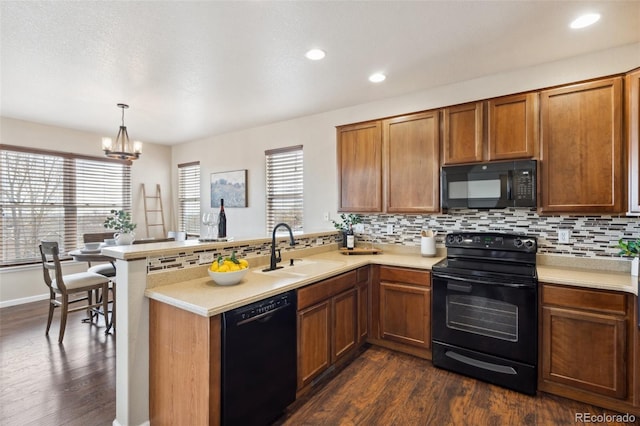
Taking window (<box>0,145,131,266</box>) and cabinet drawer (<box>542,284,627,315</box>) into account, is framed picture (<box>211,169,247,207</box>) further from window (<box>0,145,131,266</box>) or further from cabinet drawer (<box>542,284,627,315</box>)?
cabinet drawer (<box>542,284,627,315</box>)

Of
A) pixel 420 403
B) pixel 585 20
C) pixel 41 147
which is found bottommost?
pixel 420 403

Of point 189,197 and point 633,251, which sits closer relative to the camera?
point 633,251

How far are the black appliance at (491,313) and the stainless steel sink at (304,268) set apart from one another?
2.95 ft

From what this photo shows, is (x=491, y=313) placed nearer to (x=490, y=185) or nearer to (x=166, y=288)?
(x=490, y=185)

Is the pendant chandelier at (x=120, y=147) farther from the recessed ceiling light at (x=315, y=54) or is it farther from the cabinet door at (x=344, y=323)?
the cabinet door at (x=344, y=323)

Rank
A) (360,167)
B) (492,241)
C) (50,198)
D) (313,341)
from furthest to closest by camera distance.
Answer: (50,198) → (360,167) → (492,241) → (313,341)

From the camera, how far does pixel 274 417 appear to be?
1970 millimetres

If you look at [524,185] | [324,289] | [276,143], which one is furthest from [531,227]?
[276,143]

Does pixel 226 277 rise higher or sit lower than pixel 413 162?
lower

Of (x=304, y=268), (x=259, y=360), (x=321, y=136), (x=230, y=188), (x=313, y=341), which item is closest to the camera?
(x=259, y=360)

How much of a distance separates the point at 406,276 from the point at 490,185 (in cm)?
108

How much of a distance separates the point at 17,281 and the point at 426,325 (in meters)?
5.45

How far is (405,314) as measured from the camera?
9.34ft

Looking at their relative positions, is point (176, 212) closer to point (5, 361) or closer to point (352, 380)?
point (5, 361)
